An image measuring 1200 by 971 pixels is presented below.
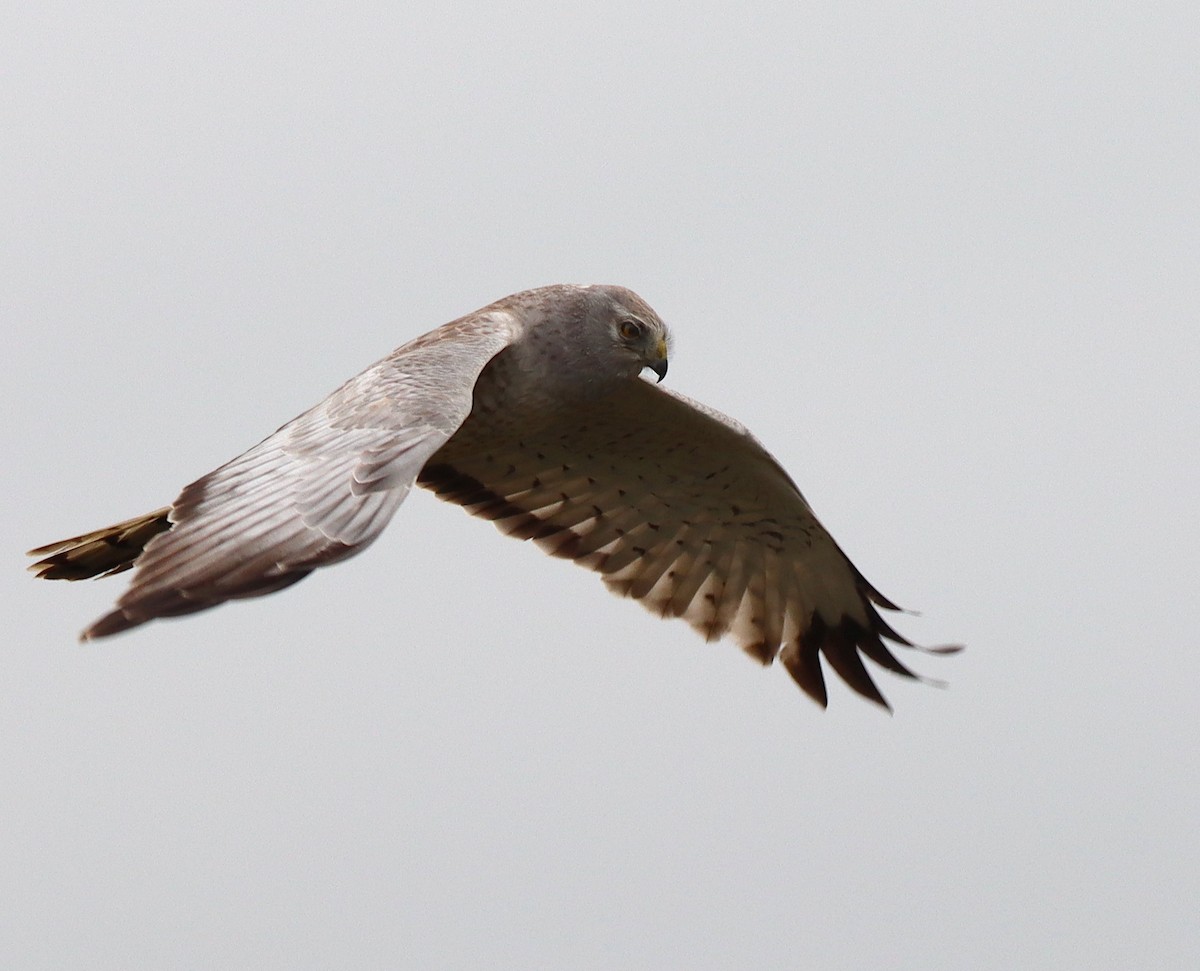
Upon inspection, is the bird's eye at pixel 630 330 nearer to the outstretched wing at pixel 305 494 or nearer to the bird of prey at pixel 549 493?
the bird of prey at pixel 549 493

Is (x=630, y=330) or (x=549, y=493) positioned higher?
(x=630, y=330)

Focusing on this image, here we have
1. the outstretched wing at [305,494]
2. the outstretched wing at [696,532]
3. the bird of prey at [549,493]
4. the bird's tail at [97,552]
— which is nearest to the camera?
the outstretched wing at [305,494]

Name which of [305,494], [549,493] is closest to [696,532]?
[549,493]

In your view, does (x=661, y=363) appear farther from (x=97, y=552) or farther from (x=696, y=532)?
(x=97, y=552)

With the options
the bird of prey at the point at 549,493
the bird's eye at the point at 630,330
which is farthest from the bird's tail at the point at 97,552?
the bird's eye at the point at 630,330

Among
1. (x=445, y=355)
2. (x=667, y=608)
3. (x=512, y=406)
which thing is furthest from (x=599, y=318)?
(x=667, y=608)
